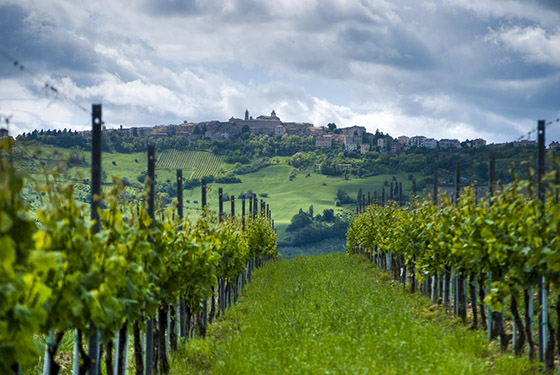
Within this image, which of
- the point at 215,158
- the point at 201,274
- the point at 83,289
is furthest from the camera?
the point at 215,158

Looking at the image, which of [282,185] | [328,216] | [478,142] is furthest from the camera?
[282,185]

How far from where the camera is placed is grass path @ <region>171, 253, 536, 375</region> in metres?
10.4

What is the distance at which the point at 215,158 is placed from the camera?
524ft

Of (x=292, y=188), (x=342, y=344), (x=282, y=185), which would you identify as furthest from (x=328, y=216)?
(x=342, y=344)

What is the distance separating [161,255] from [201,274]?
2744 mm

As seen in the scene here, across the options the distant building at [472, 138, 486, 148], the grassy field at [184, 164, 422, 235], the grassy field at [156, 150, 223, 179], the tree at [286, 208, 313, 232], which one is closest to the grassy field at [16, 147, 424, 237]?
the grassy field at [184, 164, 422, 235]

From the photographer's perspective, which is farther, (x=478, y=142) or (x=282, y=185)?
(x=282, y=185)

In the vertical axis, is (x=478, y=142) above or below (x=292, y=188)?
above

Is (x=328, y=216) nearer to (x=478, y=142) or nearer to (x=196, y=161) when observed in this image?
(x=196, y=161)

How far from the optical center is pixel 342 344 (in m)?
12.3

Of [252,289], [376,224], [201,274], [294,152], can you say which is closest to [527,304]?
[201,274]

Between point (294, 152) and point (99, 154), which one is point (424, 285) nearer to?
point (99, 154)

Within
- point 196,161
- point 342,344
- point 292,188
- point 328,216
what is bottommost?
point 328,216

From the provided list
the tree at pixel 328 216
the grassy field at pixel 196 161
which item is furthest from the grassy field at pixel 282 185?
the tree at pixel 328 216
